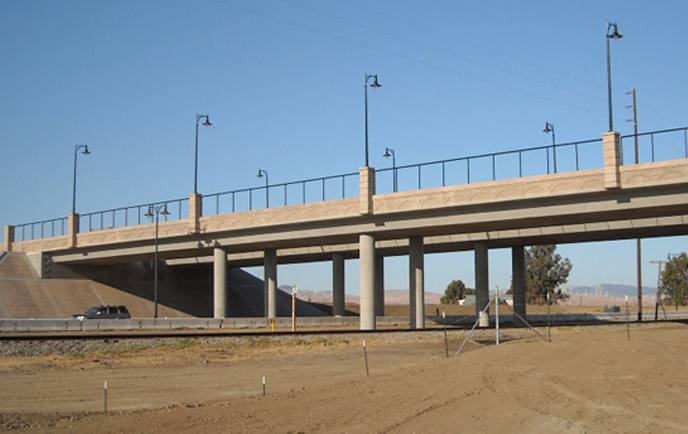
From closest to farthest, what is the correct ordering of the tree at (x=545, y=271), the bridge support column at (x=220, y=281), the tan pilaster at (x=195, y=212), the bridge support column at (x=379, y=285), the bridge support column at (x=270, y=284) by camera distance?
the bridge support column at (x=220, y=281) → the bridge support column at (x=270, y=284) → the tan pilaster at (x=195, y=212) → the bridge support column at (x=379, y=285) → the tree at (x=545, y=271)

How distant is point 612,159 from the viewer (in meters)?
44.7

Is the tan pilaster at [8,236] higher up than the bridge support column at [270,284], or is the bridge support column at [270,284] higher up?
the tan pilaster at [8,236]

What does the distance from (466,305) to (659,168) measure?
73546 mm

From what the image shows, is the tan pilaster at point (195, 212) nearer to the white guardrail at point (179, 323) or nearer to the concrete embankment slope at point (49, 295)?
the white guardrail at point (179, 323)

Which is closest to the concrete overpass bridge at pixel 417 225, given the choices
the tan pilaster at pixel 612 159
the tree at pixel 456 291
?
the tan pilaster at pixel 612 159

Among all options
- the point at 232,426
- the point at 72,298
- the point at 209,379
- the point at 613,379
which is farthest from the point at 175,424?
the point at 72,298

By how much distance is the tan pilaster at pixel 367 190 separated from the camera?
56.1 meters

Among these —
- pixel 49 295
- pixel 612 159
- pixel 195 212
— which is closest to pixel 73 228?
pixel 49 295

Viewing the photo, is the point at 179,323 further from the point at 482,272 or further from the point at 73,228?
the point at 73,228

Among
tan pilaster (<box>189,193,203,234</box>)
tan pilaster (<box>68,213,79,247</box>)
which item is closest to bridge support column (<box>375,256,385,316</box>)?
tan pilaster (<box>189,193,203,234</box>)

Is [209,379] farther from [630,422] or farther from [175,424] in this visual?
[630,422]

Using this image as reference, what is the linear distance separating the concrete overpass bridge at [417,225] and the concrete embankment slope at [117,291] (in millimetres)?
A: 2140

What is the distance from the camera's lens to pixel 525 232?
218 feet

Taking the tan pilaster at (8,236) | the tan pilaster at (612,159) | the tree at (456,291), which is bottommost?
the tree at (456,291)
